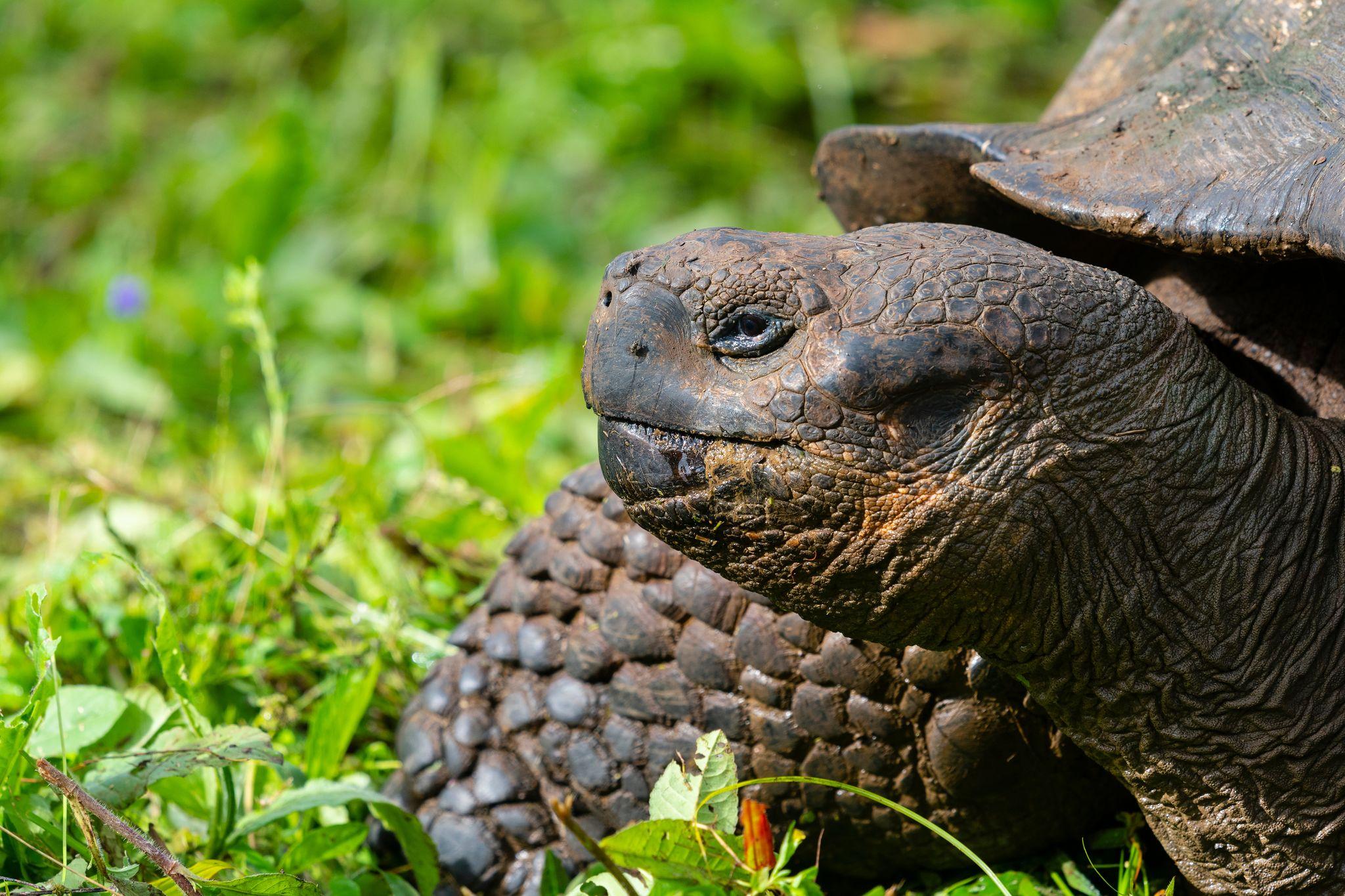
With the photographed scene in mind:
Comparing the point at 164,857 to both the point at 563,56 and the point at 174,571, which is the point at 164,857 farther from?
the point at 563,56

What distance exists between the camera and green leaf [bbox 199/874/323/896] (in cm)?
123

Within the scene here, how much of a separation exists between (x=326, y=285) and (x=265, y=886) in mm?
2736

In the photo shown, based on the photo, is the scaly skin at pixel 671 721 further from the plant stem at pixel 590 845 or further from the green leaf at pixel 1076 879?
the plant stem at pixel 590 845

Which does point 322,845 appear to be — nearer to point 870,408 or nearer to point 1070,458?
point 870,408

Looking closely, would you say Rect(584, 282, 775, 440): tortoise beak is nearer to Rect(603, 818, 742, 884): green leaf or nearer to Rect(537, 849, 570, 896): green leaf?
Rect(603, 818, 742, 884): green leaf

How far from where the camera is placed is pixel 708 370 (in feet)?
3.90

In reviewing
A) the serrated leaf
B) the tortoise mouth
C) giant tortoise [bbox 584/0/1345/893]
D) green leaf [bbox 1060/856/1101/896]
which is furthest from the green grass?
green leaf [bbox 1060/856/1101/896]

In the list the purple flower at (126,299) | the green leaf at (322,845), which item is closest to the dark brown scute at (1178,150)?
the green leaf at (322,845)

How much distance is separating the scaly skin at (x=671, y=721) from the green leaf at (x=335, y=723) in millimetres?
81

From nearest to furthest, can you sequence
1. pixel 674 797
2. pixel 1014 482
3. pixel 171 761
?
pixel 1014 482
pixel 674 797
pixel 171 761

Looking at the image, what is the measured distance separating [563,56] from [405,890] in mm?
3590

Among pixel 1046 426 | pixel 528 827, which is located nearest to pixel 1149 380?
pixel 1046 426

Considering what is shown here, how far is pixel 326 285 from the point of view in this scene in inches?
149

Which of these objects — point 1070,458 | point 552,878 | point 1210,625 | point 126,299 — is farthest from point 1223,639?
point 126,299
